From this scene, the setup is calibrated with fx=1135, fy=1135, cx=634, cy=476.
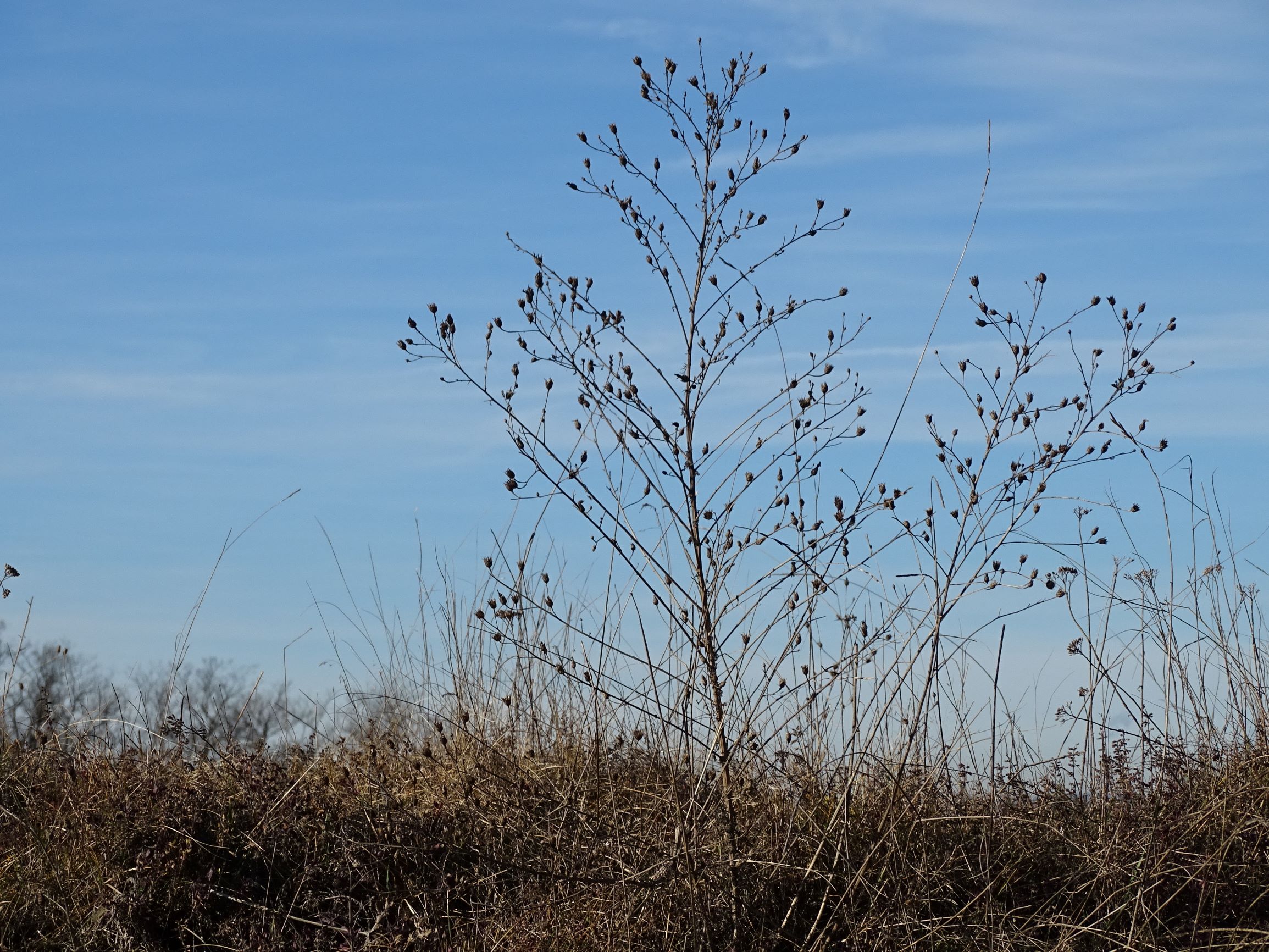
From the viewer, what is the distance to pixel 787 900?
361 cm

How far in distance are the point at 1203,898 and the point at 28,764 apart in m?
4.86

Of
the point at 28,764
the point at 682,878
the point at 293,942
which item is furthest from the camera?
the point at 28,764

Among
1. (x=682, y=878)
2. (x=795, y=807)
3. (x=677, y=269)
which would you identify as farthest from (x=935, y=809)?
(x=677, y=269)

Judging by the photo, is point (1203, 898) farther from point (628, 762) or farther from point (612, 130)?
point (612, 130)

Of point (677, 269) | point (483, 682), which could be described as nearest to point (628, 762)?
point (483, 682)

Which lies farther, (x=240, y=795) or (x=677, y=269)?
(x=240, y=795)

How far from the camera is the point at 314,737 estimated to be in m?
5.24

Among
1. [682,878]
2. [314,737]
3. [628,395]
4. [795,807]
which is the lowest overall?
[682,878]

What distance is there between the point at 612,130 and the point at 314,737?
3.08 metres

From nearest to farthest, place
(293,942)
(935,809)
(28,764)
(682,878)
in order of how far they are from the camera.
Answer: (682,878), (293,942), (935,809), (28,764)

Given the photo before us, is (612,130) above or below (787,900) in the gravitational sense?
above

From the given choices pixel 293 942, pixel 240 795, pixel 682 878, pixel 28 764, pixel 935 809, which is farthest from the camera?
pixel 28 764

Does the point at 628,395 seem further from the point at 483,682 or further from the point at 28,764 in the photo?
the point at 28,764

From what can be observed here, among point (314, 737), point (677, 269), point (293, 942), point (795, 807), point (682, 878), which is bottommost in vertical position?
point (293, 942)
